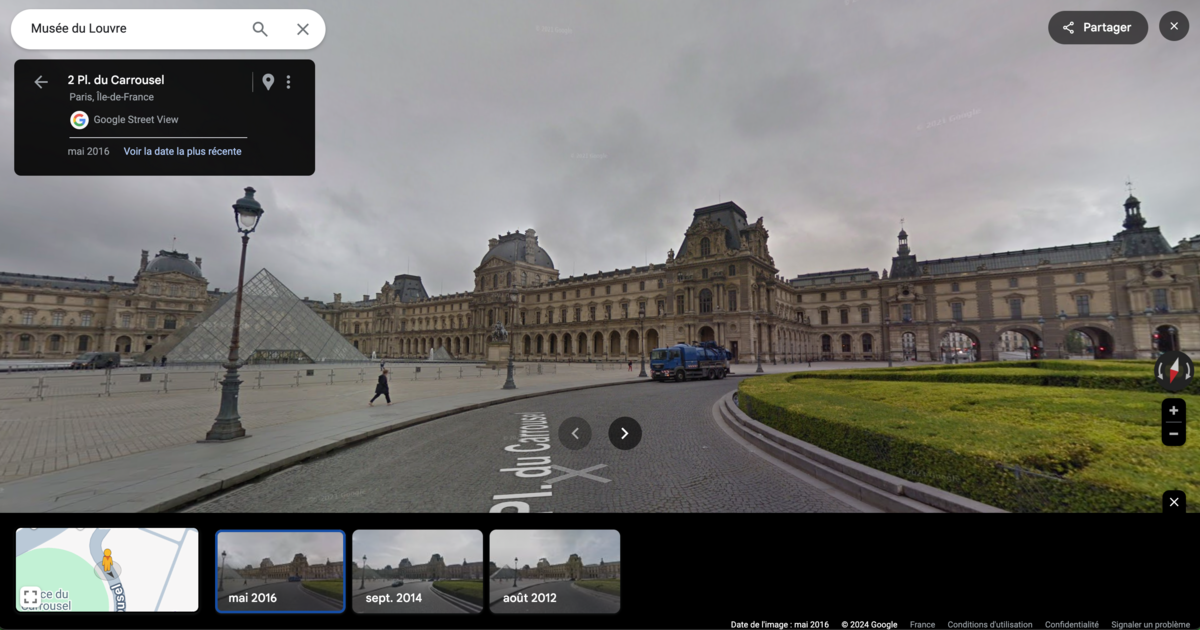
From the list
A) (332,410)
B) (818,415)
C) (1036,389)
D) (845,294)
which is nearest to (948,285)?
(1036,389)

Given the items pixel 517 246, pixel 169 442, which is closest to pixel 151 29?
pixel 517 246

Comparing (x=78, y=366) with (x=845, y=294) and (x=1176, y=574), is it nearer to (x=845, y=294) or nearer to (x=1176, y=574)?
(x=1176, y=574)

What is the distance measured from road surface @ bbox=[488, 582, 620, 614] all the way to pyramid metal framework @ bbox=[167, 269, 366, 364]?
41877mm

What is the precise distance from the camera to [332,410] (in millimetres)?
10383

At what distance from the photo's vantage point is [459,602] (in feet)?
5.61

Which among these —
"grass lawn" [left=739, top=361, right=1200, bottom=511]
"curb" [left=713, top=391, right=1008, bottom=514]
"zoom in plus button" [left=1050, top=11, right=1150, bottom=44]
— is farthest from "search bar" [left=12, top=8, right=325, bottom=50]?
"grass lawn" [left=739, top=361, right=1200, bottom=511]

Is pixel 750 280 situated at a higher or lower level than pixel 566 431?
higher

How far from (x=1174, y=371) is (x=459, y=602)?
3.83 meters

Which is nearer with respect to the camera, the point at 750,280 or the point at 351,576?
the point at 351,576

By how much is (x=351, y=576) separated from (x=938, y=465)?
12.4 feet

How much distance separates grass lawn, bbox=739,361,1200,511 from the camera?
2.01m

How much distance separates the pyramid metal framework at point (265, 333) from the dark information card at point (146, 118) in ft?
129

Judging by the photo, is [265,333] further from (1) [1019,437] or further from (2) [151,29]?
(1) [1019,437]

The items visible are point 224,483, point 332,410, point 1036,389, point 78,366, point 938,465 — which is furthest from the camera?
point 78,366
